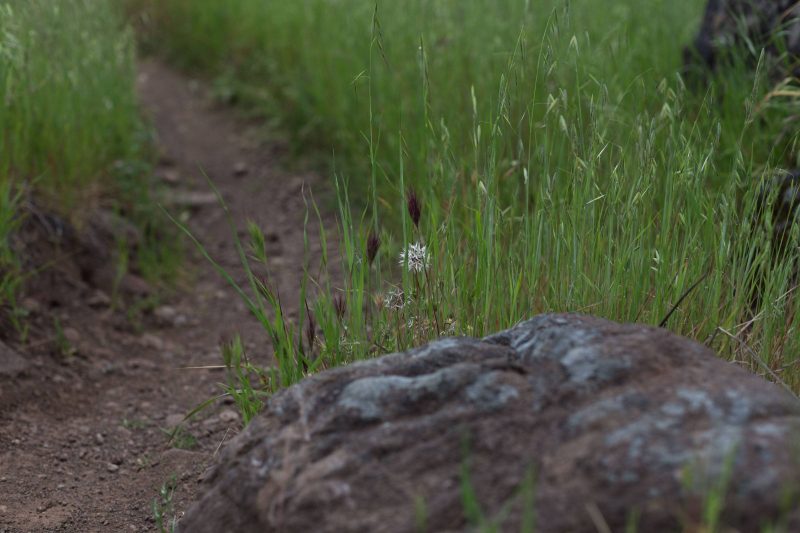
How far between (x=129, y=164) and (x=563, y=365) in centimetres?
330

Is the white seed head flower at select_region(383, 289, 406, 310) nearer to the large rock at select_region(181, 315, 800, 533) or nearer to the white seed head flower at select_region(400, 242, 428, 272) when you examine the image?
the white seed head flower at select_region(400, 242, 428, 272)

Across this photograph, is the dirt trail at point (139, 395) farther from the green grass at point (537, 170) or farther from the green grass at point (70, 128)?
the green grass at point (537, 170)

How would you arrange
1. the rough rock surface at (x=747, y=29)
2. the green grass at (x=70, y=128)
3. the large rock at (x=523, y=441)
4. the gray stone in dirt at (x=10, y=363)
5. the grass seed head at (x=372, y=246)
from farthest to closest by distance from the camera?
1. the green grass at (x=70, y=128)
2. the rough rock surface at (x=747, y=29)
3. the gray stone in dirt at (x=10, y=363)
4. the grass seed head at (x=372, y=246)
5. the large rock at (x=523, y=441)

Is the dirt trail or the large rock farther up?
the large rock

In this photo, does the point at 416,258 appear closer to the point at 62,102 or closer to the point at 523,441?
the point at 523,441

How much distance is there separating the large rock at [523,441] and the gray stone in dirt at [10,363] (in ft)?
4.84

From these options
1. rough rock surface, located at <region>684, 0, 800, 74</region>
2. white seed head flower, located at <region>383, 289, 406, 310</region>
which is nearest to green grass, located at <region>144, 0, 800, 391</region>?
white seed head flower, located at <region>383, 289, 406, 310</region>

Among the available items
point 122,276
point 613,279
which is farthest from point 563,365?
point 122,276

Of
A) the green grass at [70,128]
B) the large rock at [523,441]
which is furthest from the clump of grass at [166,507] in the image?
the green grass at [70,128]

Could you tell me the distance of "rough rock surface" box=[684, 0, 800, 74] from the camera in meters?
3.42

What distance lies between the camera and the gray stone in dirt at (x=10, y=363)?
3012 mm

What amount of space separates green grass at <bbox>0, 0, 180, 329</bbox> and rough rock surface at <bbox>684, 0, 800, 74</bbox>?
2696mm

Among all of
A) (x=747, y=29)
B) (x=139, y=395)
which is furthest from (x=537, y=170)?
(x=139, y=395)

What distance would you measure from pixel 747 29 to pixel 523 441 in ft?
9.18
